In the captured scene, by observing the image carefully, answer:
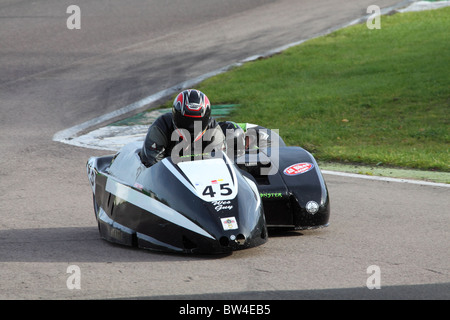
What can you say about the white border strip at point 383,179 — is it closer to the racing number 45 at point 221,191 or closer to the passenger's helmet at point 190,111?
the passenger's helmet at point 190,111

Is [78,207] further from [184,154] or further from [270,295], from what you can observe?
[270,295]

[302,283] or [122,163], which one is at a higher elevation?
[122,163]

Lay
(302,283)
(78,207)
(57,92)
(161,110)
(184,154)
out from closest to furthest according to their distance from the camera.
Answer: (302,283) → (184,154) → (78,207) → (161,110) → (57,92)

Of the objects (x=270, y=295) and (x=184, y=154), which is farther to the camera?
(x=184, y=154)

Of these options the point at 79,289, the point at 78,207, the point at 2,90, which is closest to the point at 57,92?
the point at 2,90

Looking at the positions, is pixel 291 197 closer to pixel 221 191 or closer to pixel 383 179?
pixel 221 191

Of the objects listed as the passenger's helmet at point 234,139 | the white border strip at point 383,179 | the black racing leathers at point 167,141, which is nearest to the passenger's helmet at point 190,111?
the black racing leathers at point 167,141

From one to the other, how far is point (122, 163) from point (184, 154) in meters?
0.64

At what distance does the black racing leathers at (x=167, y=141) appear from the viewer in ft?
24.1

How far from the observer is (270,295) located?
5457 millimetres

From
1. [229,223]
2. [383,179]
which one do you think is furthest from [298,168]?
[383,179]

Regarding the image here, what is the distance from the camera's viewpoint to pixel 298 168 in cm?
791

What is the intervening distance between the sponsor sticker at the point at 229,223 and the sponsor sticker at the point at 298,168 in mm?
1528
